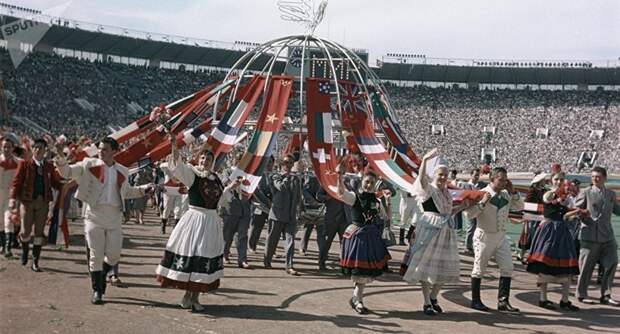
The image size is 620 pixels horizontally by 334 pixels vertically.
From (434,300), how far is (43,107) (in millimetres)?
38666

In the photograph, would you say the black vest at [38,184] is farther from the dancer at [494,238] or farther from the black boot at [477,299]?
the black boot at [477,299]

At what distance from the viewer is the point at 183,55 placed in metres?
54.4

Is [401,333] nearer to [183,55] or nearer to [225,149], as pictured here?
[225,149]

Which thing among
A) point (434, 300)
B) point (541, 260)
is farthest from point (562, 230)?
point (434, 300)

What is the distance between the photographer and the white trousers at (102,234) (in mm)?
6695

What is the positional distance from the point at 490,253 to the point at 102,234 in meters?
4.62

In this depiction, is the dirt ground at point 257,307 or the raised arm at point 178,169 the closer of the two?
the dirt ground at point 257,307

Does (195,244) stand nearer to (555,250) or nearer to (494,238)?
(494,238)

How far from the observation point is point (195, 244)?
257 inches

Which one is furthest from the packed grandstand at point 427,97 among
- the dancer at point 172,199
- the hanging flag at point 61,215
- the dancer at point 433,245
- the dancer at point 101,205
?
the dancer at point 433,245

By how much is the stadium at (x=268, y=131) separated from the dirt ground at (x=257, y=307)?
0.11 feet

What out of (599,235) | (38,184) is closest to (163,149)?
(38,184)

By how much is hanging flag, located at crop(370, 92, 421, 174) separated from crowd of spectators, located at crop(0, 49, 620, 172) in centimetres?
3130

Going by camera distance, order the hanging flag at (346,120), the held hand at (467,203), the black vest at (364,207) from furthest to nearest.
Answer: the hanging flag at (346,120) < the held hand at (467,203) < the black vest at (364,207)
